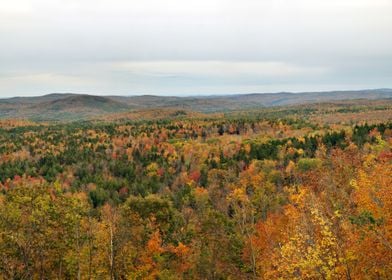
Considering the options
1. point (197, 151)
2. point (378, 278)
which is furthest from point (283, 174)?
point (378, 278)

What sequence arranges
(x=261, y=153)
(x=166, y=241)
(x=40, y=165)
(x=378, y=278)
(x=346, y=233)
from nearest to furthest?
1. (x=378, y=278)
2. (x=346, y=233)
3. (x=166, y=241)
4. (x=261, y=153)
5. (x=40, y=165)

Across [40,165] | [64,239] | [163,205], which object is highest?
[64,239]

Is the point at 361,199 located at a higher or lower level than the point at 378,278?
higher

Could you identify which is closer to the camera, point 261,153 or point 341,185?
point 341,185

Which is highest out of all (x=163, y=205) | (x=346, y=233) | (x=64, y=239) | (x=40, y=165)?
(x=346, y=233)

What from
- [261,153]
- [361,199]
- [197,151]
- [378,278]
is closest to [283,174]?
[261,153]

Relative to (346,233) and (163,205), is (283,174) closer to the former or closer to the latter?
(163,205)

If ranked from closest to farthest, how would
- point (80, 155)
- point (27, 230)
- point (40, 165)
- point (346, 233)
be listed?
point (346, 233), point (27, 230), point (40, 165), point (80, 155)

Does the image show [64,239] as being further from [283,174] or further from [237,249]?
[283,174]

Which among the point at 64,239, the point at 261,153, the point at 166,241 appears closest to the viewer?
the point at 64,239
